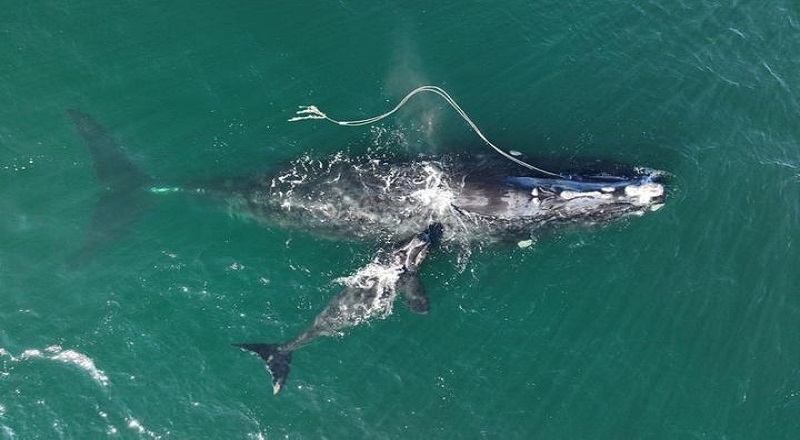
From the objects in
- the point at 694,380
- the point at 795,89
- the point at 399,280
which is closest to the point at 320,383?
the point at 399,280

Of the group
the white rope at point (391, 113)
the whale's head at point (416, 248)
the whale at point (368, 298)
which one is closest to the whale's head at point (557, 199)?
the white rope at point (391, 113)

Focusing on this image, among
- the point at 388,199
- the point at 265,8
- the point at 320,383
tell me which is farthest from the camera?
the point at 265,8

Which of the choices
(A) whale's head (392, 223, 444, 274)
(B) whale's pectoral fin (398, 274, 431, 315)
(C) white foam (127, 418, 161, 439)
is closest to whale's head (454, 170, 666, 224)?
(A) whale's head (392, 223, 444, 274)

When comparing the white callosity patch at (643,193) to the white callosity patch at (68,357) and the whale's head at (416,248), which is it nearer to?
the whale's head at (416,248)

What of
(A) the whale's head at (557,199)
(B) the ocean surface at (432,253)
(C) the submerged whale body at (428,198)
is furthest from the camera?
(A) the whale's head at (557,199)

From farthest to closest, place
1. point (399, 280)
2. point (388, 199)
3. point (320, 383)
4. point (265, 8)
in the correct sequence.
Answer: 1. point (265, 8)
2. point (388, 199)
3. point (399, 280)
4. point (320, 383)

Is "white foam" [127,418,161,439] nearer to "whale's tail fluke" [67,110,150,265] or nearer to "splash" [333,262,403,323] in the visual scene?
"whale's tail fluke" [67,110,150,265]

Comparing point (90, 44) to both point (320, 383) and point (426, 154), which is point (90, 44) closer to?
point (426, 154)
